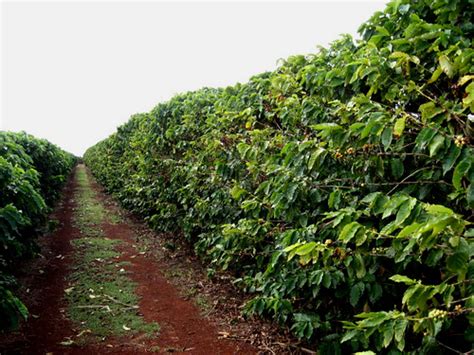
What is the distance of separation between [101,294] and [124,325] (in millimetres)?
1073

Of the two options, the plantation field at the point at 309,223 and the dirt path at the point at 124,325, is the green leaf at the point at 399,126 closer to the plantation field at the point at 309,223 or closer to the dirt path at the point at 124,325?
the plantation field at the point at 309,223

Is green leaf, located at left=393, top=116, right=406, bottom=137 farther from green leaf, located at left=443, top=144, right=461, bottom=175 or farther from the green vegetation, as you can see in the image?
the green vegetation

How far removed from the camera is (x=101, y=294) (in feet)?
17.5

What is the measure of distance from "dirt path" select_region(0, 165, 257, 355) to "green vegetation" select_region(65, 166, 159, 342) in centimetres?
5

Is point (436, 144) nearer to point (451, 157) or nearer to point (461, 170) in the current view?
point (451, 157)

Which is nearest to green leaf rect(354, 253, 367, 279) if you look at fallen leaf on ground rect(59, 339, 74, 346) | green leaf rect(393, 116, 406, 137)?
green leaf rect(393, 116, 406, 137)

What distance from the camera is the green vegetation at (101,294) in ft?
14.4

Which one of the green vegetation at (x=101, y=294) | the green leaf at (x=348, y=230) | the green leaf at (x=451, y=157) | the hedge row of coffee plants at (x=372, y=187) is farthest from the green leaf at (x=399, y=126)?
the green vegetation at (x=101, y=294)

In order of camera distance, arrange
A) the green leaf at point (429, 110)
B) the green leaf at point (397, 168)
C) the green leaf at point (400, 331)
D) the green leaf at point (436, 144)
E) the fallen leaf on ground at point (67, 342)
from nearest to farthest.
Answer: the green leaf at point (400, 331)
the green leaf at point (436, 144)
the green leaf at point (429, 110)
the green leaf at point (397, 168)
the fallen leaf on ground at point (67, 342)

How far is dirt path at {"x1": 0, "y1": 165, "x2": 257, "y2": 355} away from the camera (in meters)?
3.94

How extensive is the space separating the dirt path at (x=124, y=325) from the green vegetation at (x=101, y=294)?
51 mm

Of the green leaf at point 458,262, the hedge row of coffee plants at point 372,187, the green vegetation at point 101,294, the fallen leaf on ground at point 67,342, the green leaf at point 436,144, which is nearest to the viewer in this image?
the green leaf at point 458,262

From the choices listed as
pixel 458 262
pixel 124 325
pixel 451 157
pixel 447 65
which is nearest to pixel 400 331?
pixel 458 262

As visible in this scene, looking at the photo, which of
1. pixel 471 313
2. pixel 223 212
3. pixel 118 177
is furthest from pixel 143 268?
pixel 118 177
